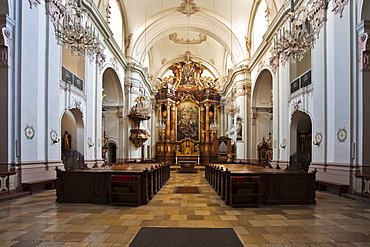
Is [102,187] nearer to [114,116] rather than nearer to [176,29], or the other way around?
[114,116]

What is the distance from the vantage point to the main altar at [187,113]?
91.0 feet

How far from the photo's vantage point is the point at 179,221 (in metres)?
5.52

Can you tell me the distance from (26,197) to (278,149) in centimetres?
1100

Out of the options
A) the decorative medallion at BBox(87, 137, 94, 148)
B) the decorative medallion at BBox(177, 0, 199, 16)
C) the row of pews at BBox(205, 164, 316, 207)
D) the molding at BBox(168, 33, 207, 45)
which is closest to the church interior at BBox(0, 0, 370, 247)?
the row of pews at BBox(205, 164, 316, 207)

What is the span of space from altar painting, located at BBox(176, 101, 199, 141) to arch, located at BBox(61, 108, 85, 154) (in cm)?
1594

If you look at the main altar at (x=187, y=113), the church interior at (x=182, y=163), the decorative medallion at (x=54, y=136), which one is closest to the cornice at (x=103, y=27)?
the church interior at (x=182, y=163)

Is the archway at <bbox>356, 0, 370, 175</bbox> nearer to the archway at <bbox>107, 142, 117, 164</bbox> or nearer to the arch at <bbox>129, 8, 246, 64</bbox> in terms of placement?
the arch at <bbox>129, 8, 246, 64</bbox>

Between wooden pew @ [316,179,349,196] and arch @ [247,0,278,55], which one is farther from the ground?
arch @ [247,0,278,55]

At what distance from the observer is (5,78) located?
8125mm

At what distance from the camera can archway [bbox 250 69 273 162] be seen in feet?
65.1

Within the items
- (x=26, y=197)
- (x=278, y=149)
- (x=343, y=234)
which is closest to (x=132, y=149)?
(x=278, y=149)

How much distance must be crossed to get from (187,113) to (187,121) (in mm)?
857

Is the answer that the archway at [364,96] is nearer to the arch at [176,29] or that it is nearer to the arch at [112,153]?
the arch at [176,29]

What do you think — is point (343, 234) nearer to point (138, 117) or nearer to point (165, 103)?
point (138, 117)
